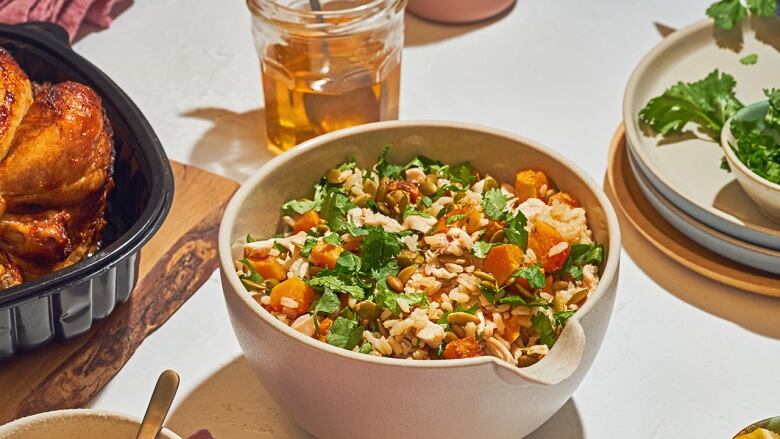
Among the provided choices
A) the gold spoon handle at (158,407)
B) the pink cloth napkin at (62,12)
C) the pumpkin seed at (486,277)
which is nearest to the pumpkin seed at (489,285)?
the pumpkin seed at (486,277)

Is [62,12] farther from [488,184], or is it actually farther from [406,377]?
[406,377]

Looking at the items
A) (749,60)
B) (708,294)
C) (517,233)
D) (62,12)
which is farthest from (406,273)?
(62,12)

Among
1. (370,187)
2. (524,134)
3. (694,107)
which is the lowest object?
(524,134)

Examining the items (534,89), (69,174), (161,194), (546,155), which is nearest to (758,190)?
(546,155)

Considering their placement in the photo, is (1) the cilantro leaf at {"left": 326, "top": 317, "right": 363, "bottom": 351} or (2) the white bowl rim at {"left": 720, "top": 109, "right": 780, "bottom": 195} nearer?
(1) the cilantro leaf at {"left": 326, "top": 317, "right": 363, "bottom": 351}

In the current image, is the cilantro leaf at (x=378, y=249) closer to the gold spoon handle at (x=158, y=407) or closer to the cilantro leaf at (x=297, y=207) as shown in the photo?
the cilantro leaf at (x=297, y=207)

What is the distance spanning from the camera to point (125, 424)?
88 cm

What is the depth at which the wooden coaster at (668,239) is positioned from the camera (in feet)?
4.21

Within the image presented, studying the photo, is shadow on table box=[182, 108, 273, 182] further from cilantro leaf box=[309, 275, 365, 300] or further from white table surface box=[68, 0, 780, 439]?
cilantro leaf box=[309, 275, 365, 300]

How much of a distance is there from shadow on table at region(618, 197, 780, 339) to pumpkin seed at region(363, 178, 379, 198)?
0.39m

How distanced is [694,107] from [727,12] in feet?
0.79

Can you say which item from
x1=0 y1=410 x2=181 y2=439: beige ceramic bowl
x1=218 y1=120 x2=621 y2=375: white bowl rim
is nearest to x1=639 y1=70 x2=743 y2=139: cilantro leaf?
x1=218 y1=120 x2=621 y2=375: white bowl rim

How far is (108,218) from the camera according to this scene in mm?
1260

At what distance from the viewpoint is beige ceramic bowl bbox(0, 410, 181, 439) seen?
874 mm
